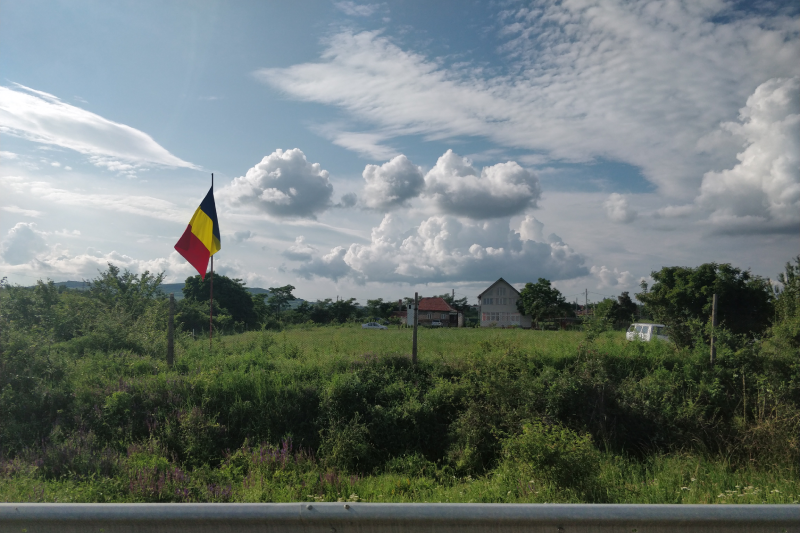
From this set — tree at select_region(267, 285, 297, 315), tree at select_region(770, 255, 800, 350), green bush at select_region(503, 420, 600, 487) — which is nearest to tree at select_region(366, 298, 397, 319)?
tree at select_region(267, 285, 297, 315)

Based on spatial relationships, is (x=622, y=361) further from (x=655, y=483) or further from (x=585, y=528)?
(x=585, y=528)

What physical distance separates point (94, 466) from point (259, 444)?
235cm

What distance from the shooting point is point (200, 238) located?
1290 centimetres

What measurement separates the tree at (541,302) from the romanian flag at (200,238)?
1744 inches

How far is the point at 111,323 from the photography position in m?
13.8

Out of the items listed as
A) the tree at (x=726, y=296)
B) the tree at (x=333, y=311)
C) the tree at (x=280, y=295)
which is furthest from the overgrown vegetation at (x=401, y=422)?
the tree at (x=280, y=295)

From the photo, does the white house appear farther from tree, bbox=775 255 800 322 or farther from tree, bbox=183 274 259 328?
tree, bbox=775 255 800 322

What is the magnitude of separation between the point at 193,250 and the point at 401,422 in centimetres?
A: 729

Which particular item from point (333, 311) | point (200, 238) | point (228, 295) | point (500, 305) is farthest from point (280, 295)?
point (200, 238)

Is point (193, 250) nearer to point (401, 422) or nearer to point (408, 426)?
point (401, 422)

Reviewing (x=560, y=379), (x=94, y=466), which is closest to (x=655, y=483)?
(x=560, y=379)

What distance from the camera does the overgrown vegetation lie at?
19.6 feet

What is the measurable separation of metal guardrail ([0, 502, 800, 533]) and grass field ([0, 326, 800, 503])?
2.30 m

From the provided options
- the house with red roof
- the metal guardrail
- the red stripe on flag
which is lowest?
the metal guardrail
